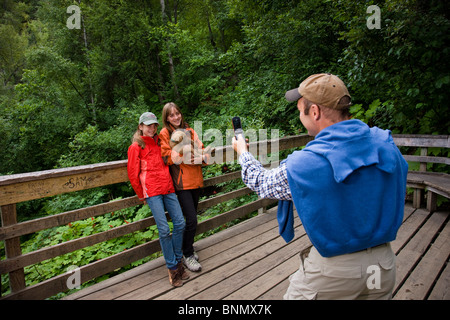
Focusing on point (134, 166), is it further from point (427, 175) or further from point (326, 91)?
point (427, 175)

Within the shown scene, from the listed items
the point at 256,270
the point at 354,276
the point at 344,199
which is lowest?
the point at 256,270

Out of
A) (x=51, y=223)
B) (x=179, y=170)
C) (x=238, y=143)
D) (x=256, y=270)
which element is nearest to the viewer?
(x=238, y=143)

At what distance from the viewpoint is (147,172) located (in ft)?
8.07

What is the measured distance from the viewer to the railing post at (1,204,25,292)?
2.01m

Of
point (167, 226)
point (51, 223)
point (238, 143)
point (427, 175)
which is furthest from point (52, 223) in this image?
point (427, 175)

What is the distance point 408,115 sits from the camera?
4.39m

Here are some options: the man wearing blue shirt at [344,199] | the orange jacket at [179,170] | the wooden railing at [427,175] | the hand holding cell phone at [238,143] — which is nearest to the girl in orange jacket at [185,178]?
the orange jacket at [179,170]

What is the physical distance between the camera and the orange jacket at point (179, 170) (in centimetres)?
255

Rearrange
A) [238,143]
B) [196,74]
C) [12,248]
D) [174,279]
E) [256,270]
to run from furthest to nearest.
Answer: [196,74] → [256,270] → [174,279] → [12,248] → [238,143]

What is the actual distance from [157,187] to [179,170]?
293mm

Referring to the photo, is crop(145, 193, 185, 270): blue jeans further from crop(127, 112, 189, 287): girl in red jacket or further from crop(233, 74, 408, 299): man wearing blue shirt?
crop(233, 74, 408, 299): man wearing blue shirt

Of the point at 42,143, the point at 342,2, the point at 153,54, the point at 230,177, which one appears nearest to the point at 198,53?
the point at 153,54

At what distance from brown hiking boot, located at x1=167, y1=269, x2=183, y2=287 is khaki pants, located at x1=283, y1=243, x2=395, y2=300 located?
1522 mm

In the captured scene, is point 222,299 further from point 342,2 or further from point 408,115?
point 342,2
